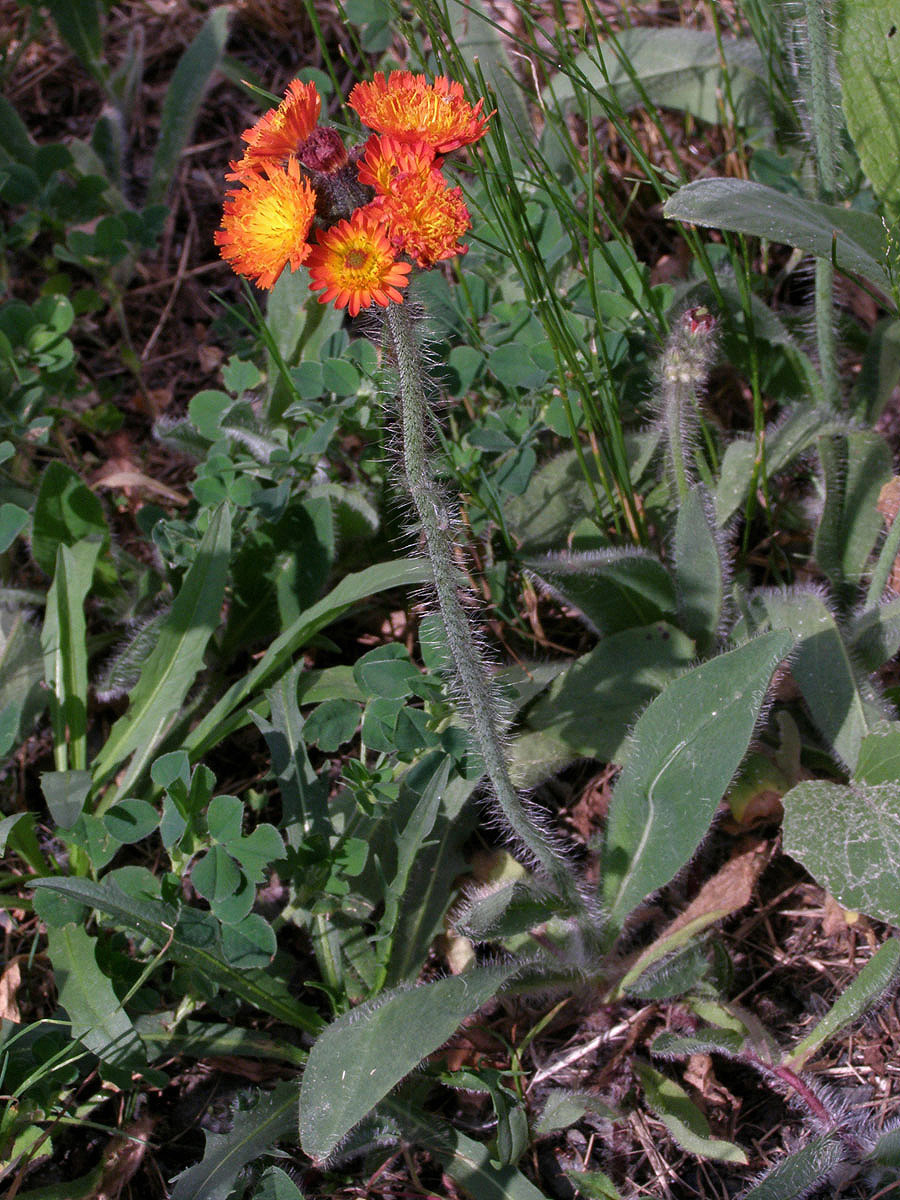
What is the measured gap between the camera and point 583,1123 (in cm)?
200

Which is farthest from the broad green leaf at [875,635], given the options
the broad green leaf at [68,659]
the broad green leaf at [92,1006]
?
the broad green leaf at [68,659]

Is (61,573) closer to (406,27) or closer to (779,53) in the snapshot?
(406,27)

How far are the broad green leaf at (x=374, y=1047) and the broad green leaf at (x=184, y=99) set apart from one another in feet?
9.16

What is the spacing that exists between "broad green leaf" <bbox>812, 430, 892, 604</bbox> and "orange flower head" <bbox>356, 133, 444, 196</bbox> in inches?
56.6

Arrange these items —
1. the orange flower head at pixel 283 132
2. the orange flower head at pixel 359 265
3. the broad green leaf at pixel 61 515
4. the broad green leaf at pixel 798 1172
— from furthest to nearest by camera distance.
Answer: the broad green leaf at pixel 61 515
the broad green leaf at pixel 798 1172
the orange flower head at pixel 283 132
the orange flower head at pixel 359 265

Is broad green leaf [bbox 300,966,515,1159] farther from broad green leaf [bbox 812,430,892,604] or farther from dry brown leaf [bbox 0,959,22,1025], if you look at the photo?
broad green leaf [bbox 812,430,892,604]

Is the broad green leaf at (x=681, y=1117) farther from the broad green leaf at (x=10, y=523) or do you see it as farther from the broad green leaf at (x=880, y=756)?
the broad green leaf at (x=10, y=523)

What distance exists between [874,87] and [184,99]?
2.26 meters

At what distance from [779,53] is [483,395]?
44.6 inches

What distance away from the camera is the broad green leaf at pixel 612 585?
2107 millimetres

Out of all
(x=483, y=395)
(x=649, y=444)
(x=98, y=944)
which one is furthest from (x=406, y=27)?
(x=98, y=944)

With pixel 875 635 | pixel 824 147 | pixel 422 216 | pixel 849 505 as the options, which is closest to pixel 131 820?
pixel 422 216

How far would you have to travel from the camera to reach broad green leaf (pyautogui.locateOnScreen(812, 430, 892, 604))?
231cm

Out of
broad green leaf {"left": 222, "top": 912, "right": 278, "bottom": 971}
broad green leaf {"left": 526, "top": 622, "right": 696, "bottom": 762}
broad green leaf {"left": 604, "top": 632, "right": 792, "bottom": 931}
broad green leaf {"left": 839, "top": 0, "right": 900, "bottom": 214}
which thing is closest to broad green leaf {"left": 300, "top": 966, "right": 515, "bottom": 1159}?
broad green leaf {"left": 222, "top": 912, "right": 278, "bottom": 971}
